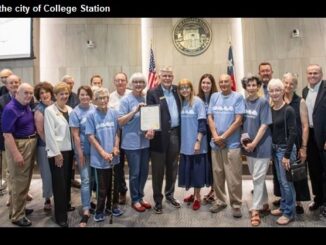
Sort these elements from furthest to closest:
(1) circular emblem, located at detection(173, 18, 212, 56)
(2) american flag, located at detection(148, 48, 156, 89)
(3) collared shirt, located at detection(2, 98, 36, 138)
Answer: (1) circular emblem, located at detection(173, 18, 212, 56), (2) american flag, located at detection(148, 48, 156, 89), (3) collared shirt, located at detection(2, 98, 36, 138)

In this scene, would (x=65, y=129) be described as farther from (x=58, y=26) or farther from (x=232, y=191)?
(x=58, y=26)

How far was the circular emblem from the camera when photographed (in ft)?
25.6

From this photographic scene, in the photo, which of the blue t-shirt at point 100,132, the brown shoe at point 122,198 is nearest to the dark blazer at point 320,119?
the blue t-shirt at point 100,132

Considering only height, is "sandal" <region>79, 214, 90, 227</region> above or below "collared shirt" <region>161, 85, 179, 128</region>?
below

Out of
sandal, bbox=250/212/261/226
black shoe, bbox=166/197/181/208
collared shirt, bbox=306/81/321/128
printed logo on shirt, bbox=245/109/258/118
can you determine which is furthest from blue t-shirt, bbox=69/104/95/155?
collared shirt, bbox=306/81/321/128

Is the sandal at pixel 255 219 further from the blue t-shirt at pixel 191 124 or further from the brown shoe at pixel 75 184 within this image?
the brown shoe at pixel 75 184

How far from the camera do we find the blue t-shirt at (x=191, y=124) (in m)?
3.98

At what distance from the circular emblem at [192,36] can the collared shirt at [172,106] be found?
401 centimetres

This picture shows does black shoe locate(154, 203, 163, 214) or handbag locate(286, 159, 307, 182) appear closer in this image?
handbag locate(286, 159, 307, 182)

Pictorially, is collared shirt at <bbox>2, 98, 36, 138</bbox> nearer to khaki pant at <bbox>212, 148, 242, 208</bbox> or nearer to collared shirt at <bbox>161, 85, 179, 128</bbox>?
collared shirt at <bbox>161, 85, 179, 128</bbox>

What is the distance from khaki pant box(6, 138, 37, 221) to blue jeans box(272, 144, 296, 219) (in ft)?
8.50

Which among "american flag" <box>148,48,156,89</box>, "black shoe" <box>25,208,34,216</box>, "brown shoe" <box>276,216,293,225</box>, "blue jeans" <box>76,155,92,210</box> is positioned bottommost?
"brown shoe" <box>276,216,293,225</box>

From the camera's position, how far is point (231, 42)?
25.5 ft

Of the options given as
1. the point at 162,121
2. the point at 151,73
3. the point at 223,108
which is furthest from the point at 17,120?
the point at 151,73
